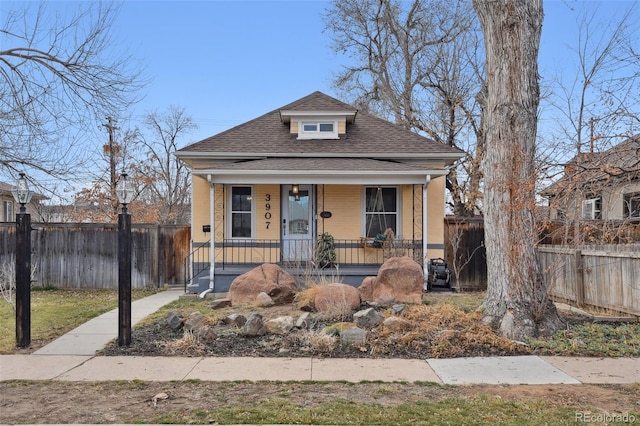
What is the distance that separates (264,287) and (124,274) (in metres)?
3.67

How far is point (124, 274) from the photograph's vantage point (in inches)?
262

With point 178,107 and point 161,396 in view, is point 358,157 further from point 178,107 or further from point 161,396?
point 178,107

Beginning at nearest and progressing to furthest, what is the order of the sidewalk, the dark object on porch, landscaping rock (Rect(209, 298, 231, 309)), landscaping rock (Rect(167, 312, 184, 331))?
1. the sidewalk
2. landscaping rock (Rect(167, 312, 184, 331))
3. landscaping rock (Rect(209, 298, 231, 309))
4. the dark object on porch

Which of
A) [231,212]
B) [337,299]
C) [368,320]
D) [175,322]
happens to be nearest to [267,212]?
[231,212]

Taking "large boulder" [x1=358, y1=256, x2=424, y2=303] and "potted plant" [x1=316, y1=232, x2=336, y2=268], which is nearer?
"large boulder" [x1=358, y1=256, x2=424, y2=303]

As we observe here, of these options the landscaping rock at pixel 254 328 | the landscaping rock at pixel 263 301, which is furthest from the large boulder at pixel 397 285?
the landscaping rock at pixel 254 328

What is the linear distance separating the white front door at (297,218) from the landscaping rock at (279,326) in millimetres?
5703

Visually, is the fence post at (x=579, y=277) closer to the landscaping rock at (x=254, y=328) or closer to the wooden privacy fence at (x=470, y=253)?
the wooden privacy fence at (x=470, y=253)

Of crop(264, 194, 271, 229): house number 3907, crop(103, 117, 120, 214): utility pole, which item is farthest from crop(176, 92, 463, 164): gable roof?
crop(103, 117, 120, 214): utility pole

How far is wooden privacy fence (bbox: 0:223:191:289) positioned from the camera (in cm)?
1288

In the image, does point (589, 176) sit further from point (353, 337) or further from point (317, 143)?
point (317, 143)

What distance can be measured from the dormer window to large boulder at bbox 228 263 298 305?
5332mm

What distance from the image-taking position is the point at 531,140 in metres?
7.07

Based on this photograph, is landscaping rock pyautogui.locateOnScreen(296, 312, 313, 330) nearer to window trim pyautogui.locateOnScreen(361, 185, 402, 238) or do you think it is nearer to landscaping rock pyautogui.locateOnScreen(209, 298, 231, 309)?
landscaping rock pyautogui.locateOnScreen(209, 298, 231, 309)
